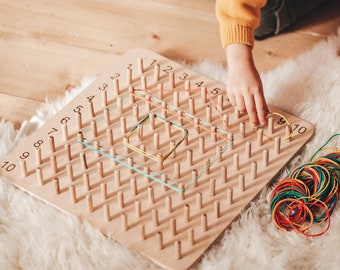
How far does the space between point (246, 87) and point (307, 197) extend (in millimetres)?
245

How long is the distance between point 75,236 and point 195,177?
0.74 feet

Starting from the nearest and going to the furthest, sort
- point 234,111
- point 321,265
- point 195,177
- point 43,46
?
1. point 321,265
2. point 195,177
3. point 234,111
4. point 43,46

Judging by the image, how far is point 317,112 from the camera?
4.20 ft

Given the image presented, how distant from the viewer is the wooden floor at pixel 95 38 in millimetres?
1439

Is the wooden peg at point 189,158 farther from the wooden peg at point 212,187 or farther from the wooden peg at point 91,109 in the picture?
the wooden peg at point 91,109

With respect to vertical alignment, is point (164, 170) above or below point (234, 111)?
below

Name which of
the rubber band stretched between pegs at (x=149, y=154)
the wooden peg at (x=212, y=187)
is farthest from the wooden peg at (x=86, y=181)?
the wooden peg at (x=212, y=187)

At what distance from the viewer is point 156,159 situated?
1.20 m

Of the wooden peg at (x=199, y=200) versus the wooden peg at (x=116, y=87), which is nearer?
the wooden peg at (x=199, y=200)

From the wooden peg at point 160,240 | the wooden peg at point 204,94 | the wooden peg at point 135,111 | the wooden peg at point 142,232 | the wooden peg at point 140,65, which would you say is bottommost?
the wooden peg at point 160,240

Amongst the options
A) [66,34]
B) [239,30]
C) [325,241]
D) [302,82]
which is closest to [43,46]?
[66,34]

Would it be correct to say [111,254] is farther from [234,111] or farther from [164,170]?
[234,111]

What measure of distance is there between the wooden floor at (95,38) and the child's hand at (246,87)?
0.53 feet

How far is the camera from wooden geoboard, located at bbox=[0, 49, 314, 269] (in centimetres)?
111
